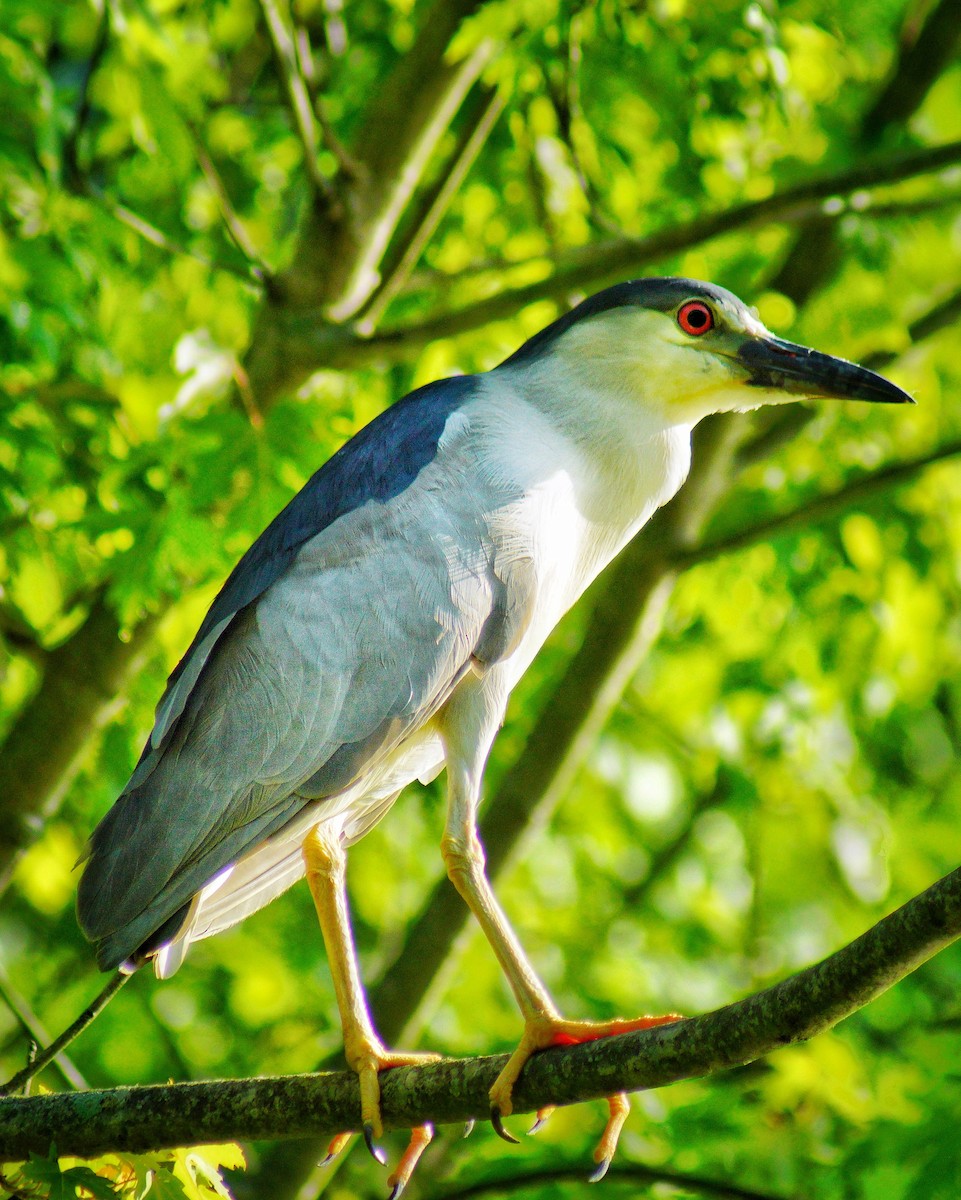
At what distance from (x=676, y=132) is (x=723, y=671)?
2.34 meters

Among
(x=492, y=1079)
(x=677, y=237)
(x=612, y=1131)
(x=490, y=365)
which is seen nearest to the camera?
(x=492, y=1079)

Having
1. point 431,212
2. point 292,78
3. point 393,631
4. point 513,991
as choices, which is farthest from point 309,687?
point 292,78

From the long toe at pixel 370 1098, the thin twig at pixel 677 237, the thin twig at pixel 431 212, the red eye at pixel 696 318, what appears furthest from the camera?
the thin twig at pixel 431 212

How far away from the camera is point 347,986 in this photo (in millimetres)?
2857

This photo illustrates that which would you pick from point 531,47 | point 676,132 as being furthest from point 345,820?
point 676,132

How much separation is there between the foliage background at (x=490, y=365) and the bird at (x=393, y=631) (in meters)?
0.40

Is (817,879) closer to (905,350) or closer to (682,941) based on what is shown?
(682,941)

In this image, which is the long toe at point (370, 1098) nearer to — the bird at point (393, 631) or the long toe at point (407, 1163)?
the bird at point (393, 631)

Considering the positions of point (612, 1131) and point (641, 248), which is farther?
point (641, 248)

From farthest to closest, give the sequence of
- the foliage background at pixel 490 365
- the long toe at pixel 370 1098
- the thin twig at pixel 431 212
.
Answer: the thin twig at pixel 431 212
the foliage background at pixel 490 365
the long toe at pixel 370 1098

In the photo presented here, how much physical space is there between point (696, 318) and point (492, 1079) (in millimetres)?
1873

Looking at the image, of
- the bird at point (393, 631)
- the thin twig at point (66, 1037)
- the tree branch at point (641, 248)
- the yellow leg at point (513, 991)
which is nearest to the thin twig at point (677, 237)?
the tree branch at point (641, 248)

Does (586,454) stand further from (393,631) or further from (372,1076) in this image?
(372,1076)

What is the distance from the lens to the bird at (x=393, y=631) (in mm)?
2812
